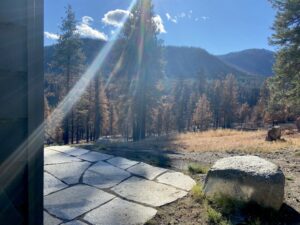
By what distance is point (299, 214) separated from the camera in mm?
4055

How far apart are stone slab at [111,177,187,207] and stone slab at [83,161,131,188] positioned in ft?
0.56

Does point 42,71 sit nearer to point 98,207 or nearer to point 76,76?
point 98,207

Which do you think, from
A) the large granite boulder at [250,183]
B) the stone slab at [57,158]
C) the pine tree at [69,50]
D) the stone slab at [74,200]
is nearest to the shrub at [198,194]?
the large granite boulder at [250,183]

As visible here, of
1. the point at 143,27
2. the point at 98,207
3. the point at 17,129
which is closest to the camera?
the point at 17,129

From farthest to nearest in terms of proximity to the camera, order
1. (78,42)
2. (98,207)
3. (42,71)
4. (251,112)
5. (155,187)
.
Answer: (251,112), (78,42), (155,187), (98,207), (42,71)

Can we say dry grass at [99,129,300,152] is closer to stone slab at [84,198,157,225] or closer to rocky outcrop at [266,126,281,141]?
rocky outcrop at [266,126,281,141]

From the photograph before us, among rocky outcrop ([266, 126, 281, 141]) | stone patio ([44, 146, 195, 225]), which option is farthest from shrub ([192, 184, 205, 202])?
rocky outcrop ([266, 126, 281, 141])

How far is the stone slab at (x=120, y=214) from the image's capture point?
3.59 m

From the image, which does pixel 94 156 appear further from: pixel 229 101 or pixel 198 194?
pixel 229 101

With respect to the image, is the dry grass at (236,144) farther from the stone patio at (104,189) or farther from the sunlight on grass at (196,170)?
the stone patio at (104,189)

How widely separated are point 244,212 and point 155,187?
4.79 feet

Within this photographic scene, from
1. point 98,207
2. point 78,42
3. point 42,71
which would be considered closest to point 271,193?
point 98,207

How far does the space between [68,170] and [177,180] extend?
1.98 meters

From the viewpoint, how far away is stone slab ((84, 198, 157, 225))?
3588mm
